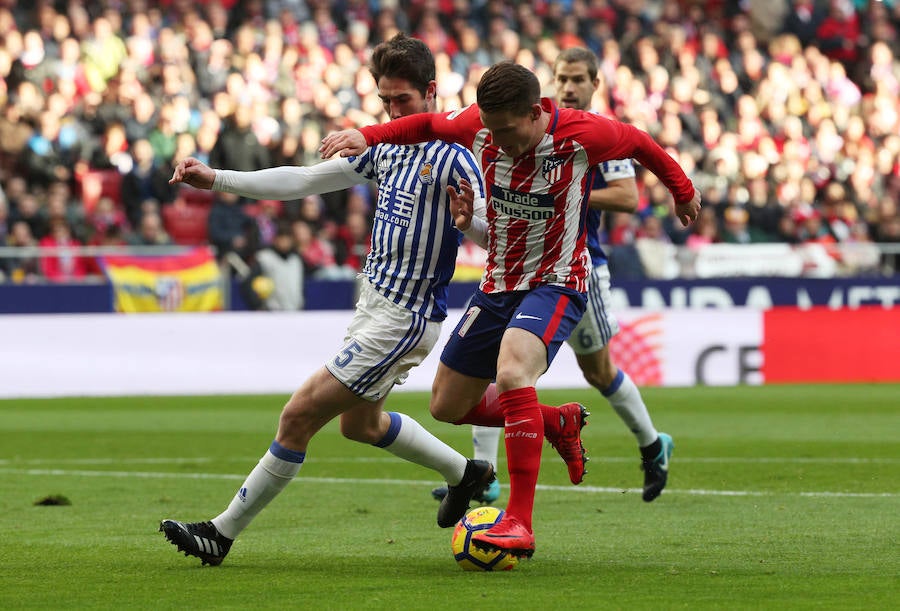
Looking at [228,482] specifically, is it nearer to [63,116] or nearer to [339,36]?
[63,116]

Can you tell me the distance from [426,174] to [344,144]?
2.13 feet

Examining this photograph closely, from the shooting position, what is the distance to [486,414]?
7156mm

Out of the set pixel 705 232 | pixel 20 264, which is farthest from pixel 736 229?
pixel 20 264

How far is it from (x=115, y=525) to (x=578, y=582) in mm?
2948

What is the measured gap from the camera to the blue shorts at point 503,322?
6473mm

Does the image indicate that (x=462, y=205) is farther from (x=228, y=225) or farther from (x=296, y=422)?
(x=228, y=225)

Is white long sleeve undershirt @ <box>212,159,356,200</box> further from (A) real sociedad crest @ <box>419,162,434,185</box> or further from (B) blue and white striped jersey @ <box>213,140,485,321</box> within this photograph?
(A) real sociedad crest @ <box>419,162,434,185</box>

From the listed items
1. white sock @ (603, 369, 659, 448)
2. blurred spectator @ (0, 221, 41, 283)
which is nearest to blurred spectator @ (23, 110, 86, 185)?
blurred spectator @ (0, 221, 41, 283)

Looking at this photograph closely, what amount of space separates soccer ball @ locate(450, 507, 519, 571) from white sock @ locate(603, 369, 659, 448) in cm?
287

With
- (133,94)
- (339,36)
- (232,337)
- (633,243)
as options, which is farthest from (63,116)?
(633,243)

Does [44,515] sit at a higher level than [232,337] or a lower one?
higher

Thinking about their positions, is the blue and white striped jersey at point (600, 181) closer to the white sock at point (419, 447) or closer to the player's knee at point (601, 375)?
the player's knee at point (601, 375)

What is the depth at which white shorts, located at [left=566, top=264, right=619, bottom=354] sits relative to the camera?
875cm

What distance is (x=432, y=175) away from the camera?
6672mm
